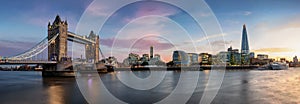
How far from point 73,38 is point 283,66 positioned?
8747 centimetres

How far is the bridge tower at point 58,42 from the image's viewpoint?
61031 mm

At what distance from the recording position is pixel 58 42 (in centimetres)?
6175

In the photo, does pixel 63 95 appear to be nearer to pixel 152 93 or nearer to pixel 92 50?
pixel 152 93

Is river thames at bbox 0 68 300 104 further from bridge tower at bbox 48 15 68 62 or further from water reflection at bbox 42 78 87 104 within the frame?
bridge tower at bbox 48 15 68 62

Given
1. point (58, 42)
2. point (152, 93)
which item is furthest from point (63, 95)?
point (58, 42)

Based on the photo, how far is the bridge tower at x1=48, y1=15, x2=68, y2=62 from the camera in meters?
61.0

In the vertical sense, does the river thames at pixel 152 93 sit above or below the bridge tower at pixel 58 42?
below

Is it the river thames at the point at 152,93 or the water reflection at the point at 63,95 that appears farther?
the river thames at the point at 152,93

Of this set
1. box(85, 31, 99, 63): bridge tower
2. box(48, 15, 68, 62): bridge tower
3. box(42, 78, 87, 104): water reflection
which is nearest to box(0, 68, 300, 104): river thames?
box(42, 78, 87, 104): water reflection

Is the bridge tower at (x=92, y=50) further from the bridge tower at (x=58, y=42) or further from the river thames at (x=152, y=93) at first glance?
the river thames at (x=152, y=93)

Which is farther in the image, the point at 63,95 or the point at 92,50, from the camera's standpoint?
the point at 92,50

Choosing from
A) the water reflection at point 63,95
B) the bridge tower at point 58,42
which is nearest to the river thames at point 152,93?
the water reflection at point 63,95

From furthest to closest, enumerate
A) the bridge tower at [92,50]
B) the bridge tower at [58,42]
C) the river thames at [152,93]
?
the bridge tower at [92,50], the bridge tower at [58,42], the river thames at [152,93]

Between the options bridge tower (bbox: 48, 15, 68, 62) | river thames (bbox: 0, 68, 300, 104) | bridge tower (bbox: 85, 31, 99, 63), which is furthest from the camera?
bridge tower (bbox: 85, 31, 99, 63)
